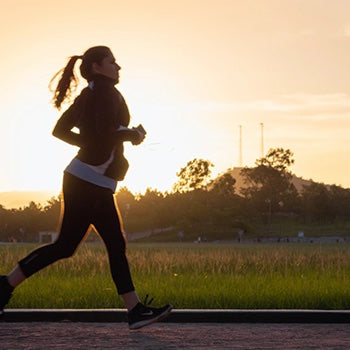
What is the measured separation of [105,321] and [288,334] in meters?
1.51

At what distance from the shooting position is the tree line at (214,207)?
100 m

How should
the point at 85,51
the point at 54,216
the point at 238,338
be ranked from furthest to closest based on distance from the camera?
the point at 54,216 < the point at 85,51 < the point at 238,338

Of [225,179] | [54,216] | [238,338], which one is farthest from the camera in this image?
[225,179]

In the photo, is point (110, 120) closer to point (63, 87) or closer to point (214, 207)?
point (63, 87)

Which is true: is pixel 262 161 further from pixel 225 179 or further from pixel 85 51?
pixel 85 51

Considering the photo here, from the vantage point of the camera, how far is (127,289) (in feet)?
19.4

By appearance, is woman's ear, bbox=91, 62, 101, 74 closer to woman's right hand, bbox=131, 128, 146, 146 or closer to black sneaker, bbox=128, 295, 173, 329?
woman's right hand, bbox=131, 128, 146, 146

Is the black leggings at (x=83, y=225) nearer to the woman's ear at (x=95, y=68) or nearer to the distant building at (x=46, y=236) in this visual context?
the woman's ear at (x=95, y=68)

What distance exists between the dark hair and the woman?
13cm

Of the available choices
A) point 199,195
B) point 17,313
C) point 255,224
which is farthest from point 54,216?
point 17,313

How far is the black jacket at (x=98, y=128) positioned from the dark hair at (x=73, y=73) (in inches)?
5.0

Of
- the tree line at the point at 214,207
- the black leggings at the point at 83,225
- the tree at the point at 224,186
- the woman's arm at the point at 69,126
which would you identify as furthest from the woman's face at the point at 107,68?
the tree at the point at 224,186

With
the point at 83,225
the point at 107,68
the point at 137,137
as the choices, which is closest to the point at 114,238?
the point at 83,225

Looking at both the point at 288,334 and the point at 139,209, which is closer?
the point at 288,334
